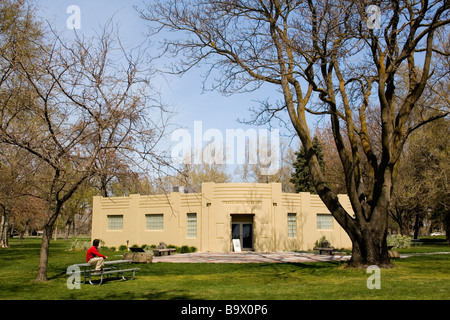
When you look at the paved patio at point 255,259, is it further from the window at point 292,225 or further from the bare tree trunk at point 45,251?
the bare tree trunk at point 45,251

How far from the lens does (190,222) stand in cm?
3281

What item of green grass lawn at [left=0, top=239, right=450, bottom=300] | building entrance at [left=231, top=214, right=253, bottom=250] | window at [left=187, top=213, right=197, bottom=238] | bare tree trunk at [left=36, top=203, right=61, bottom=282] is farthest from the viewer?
window at [left=187, top=213, right=197, bottom=238]

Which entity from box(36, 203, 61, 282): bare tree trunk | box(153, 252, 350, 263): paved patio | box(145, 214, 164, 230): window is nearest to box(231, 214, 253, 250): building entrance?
box(145, 214, 164, 230): window

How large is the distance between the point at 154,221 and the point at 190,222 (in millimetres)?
3478

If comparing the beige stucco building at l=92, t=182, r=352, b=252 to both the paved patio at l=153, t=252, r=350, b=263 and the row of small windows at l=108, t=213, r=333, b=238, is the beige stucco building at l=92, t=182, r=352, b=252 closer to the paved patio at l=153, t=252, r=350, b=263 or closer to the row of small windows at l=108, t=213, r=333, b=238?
the row of small windows at l=108, t=213, r=333, b=238

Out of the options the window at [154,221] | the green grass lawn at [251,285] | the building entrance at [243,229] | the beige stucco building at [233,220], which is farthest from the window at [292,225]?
the green grass lawn at [251,285]

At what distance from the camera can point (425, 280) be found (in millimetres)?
13164

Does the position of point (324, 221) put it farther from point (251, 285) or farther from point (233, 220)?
point (251, 285)

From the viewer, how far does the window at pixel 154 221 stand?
34.2 metres

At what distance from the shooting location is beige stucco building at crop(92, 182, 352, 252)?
31625mm

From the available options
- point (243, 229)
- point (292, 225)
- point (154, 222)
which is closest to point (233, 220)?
point (243, 229)

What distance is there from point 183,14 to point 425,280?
12.5m

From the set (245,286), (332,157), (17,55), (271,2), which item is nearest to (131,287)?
(245,286)
